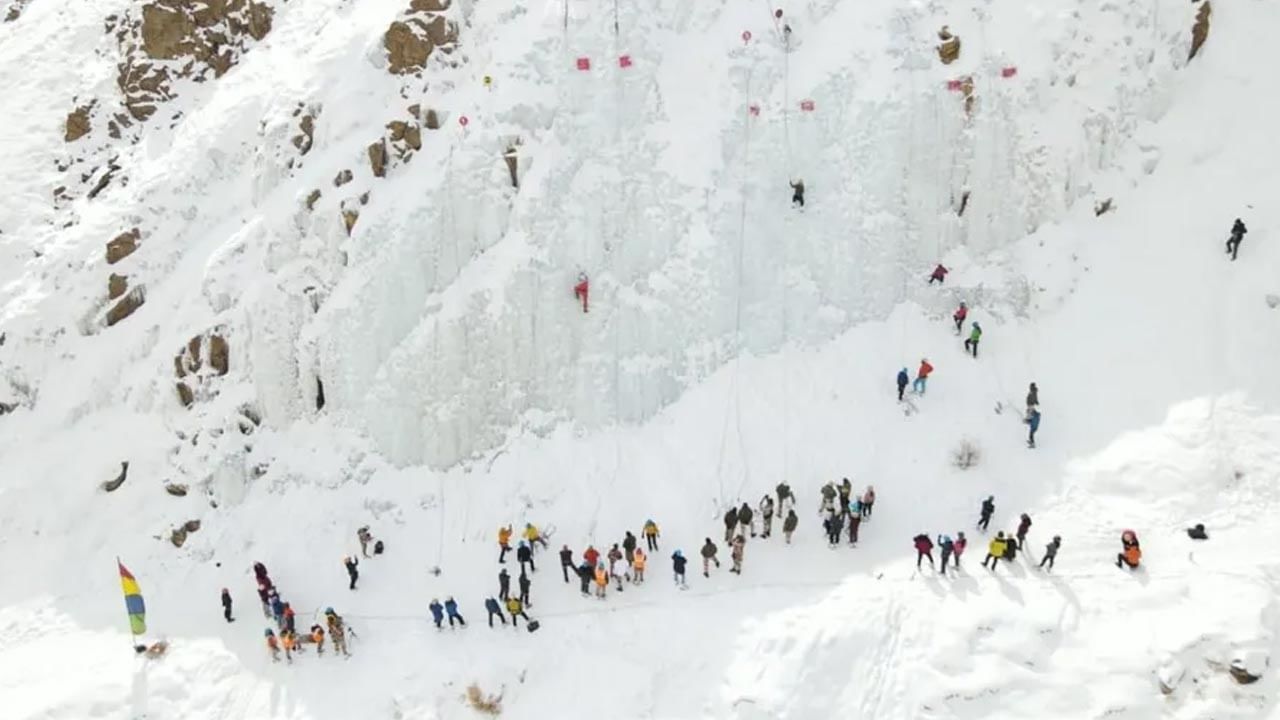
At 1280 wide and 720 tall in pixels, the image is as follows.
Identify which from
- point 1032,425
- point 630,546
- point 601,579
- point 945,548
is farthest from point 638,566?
point 1032,425

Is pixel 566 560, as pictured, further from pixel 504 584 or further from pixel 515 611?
pixel 515 611

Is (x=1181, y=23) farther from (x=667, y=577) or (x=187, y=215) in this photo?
(x=187, y=215)

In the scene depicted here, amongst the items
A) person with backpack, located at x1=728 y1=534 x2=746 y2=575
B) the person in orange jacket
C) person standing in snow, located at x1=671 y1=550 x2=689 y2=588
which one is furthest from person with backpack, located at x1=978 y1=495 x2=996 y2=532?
the person in orange jacket

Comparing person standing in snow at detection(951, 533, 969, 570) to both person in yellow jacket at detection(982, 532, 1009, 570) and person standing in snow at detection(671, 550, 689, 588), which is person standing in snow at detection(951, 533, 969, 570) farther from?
person standing in snow at detection(671, 550, 689, 588)

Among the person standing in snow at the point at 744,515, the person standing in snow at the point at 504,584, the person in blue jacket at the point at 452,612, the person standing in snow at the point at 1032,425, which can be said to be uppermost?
the person standing in snow at the point at 1032,425

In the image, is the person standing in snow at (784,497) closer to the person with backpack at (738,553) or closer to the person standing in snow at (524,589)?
the person with backpack at (738,553)

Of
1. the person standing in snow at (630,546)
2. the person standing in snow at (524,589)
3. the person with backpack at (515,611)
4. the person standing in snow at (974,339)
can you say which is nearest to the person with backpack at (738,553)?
the person standing in snow at (630,546)

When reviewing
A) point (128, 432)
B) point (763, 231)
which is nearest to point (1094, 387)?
point (763, 231)
